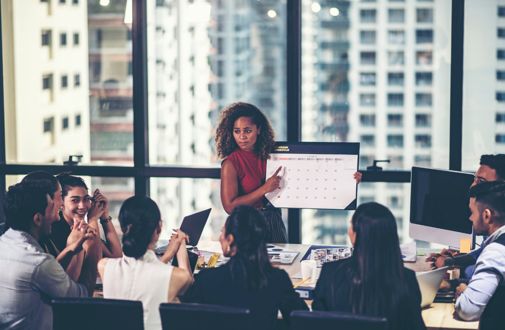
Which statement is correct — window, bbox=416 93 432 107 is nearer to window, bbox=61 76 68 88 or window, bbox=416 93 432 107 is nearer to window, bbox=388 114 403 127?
window, bbox=388 114 403 127

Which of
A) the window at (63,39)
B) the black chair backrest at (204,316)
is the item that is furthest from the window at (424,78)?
the window at (63,39)

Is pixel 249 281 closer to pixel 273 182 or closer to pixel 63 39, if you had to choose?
pixel 273 182

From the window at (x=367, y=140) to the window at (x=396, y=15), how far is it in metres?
Answer: 0.94

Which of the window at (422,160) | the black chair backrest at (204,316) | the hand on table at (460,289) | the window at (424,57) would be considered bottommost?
the hand on table at (460,289)

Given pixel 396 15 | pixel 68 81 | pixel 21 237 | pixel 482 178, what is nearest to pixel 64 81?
pixel 68 81

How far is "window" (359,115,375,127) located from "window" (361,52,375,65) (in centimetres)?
43

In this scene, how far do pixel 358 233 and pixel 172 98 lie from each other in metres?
2.84

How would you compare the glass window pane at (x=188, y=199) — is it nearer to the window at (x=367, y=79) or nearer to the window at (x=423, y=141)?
the window at (x=367, y=79)

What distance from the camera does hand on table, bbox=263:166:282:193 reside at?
351 cm

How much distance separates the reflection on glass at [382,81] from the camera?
4090 mm

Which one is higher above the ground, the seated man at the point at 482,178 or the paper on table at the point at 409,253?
the seated man at the point at 482,178

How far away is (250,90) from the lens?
14.2 ft

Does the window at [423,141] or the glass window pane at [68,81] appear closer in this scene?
the window at [423,141]

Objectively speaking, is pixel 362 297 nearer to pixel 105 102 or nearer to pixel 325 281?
pixel 325 281
